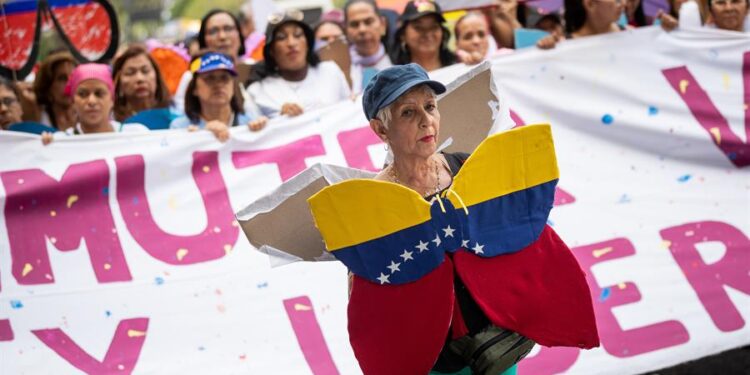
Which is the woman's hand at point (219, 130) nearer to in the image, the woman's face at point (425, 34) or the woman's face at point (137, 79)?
the woman's face at point (137, 79)

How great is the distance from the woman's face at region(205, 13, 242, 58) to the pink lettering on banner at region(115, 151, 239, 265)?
5.16ft

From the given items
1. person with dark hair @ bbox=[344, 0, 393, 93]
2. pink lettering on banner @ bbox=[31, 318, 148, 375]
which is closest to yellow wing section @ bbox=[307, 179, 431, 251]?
pink lettering on banner @ bbox=[31, 318, 148, 375]

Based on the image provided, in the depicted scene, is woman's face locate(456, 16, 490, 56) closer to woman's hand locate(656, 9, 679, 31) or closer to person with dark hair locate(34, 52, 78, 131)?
woman's hand locate(656, 9, 679, 31)

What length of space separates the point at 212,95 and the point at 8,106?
1.37m

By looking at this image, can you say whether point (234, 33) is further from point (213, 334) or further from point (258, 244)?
point (258, 244)

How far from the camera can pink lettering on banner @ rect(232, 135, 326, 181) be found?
513cm

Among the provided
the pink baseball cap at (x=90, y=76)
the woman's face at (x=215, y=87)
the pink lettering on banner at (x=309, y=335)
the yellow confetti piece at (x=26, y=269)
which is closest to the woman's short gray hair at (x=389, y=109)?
the pink lettering on banner at (x=309, y=335)

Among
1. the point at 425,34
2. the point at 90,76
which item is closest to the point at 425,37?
the point at 425,34

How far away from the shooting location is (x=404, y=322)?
306 cm

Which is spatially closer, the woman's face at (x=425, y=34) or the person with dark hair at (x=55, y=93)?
the woman's face at (x=425, y=34)

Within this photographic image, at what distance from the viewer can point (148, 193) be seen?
503cm

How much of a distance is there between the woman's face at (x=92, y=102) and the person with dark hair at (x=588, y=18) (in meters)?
2.22

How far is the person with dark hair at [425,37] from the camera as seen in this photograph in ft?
19.3

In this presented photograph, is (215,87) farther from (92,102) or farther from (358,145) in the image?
(358,145)
